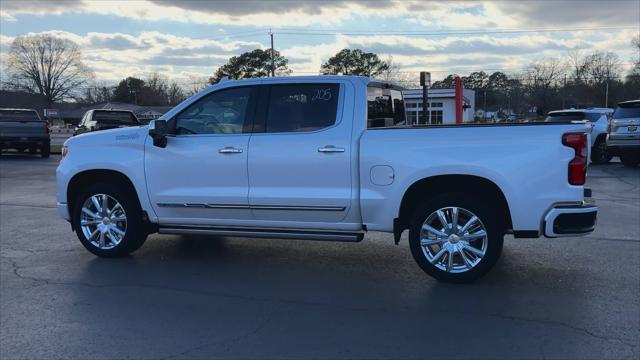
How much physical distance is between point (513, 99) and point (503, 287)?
269 ft

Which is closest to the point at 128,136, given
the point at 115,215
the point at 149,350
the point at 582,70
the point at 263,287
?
the point at 115,215

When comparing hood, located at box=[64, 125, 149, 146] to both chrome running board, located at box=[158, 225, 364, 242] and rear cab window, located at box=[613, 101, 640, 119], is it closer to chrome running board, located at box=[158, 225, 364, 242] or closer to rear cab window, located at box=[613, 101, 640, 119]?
chrome running board, located at box=[158, 225, 364, 242]

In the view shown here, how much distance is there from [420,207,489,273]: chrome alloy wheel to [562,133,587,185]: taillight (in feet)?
3.00

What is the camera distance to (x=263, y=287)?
539 centimetres

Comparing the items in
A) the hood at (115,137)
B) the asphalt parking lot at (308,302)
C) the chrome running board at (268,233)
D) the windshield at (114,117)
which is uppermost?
the windshield at (114,117)

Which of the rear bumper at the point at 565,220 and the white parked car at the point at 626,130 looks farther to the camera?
the white parked car at the point at 626,130

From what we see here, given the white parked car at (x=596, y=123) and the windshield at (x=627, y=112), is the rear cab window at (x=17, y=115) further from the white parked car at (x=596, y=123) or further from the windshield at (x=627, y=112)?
the windshield at (x=627, y=112)

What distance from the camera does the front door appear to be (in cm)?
593

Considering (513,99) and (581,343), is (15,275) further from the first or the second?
(513,99)

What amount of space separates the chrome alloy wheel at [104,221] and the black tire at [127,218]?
0.13 ft

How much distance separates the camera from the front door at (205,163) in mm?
5930

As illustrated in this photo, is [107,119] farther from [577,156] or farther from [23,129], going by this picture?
[577,156]

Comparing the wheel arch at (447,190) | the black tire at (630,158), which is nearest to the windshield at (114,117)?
the black tire at (630,158)

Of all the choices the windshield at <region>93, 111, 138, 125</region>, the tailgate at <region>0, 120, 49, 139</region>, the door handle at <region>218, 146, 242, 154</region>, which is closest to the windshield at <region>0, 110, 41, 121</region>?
the tailgate at <region>0, 120, 49, 139</region>
